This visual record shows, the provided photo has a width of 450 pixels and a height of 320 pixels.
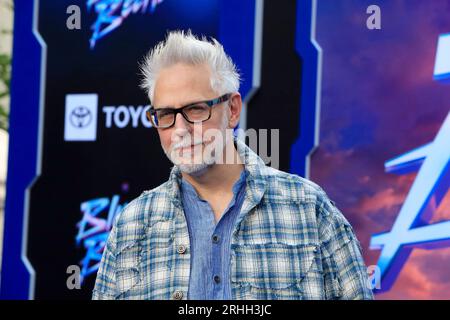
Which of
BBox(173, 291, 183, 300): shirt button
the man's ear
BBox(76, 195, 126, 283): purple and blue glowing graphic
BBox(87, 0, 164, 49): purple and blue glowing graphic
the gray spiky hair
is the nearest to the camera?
BBox(173, 291, 183, 300): shirt button

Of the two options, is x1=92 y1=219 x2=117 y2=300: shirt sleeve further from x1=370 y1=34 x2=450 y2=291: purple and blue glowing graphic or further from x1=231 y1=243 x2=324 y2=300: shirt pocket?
x1=370 y1=34 x2=450 y2=291: purple and blue glowing graphic

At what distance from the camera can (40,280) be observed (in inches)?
156

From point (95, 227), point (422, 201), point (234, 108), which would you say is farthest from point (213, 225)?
point (95, 227)

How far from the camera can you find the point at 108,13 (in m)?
3.96

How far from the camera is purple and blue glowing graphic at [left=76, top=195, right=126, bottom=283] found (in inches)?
152

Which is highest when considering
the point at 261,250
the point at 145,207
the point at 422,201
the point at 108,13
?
the point at 108,13

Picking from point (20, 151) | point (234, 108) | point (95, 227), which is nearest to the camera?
point (234, 108)

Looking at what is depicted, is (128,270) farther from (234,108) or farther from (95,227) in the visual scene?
(95,227)

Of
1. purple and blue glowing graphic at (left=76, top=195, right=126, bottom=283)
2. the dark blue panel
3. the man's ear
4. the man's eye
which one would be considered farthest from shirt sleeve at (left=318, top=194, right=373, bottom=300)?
the dark blue panel

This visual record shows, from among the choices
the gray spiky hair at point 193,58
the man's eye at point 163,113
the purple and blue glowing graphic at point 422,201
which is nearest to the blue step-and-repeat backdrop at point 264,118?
the purple and blue glowing graphic at point 422,201

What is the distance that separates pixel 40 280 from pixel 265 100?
1621 millimetres

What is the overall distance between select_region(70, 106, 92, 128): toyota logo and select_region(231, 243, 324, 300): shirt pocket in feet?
7.43

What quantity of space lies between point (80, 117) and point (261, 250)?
230 centimetres

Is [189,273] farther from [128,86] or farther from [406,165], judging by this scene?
[128,86]
